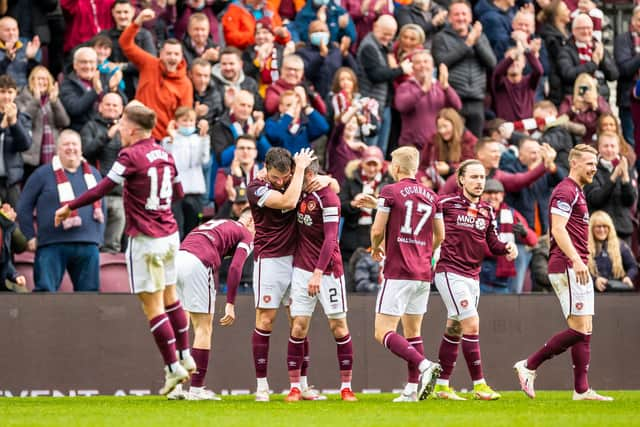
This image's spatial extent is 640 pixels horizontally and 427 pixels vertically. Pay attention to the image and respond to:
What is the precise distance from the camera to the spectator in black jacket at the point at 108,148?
1650 centimetres

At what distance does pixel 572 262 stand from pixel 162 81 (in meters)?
7.12

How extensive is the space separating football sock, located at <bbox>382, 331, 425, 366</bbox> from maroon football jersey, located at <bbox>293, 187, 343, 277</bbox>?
2.72ft

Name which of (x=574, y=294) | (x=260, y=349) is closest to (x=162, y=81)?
(x=260, y=349)

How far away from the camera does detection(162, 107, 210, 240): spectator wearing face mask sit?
16.8 m

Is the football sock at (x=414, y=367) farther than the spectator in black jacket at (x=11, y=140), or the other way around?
the spectator in black jacket at (x=11, y=140)

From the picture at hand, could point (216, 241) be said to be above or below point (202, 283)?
above

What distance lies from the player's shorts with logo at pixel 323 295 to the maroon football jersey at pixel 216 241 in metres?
0.81

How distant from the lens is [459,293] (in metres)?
13.0

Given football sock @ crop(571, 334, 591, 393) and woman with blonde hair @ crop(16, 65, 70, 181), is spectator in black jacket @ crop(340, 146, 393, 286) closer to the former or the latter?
woman with blonde hair @ crop(16, 65, 70, 181)

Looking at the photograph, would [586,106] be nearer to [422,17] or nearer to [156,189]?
[422,17]

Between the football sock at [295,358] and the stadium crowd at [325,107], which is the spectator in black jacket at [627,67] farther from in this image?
the football sock at [295,358]

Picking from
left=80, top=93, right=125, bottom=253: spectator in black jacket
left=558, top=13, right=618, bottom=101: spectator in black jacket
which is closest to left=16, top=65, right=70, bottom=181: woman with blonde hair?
left=80, top=93, right=125, bottom=253: spectator in black jacket

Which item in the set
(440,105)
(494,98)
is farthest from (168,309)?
(494,98)

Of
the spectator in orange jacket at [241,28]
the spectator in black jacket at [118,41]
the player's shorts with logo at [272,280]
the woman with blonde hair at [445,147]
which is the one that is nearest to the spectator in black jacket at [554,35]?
the woman with blonde hair at [445,147]
